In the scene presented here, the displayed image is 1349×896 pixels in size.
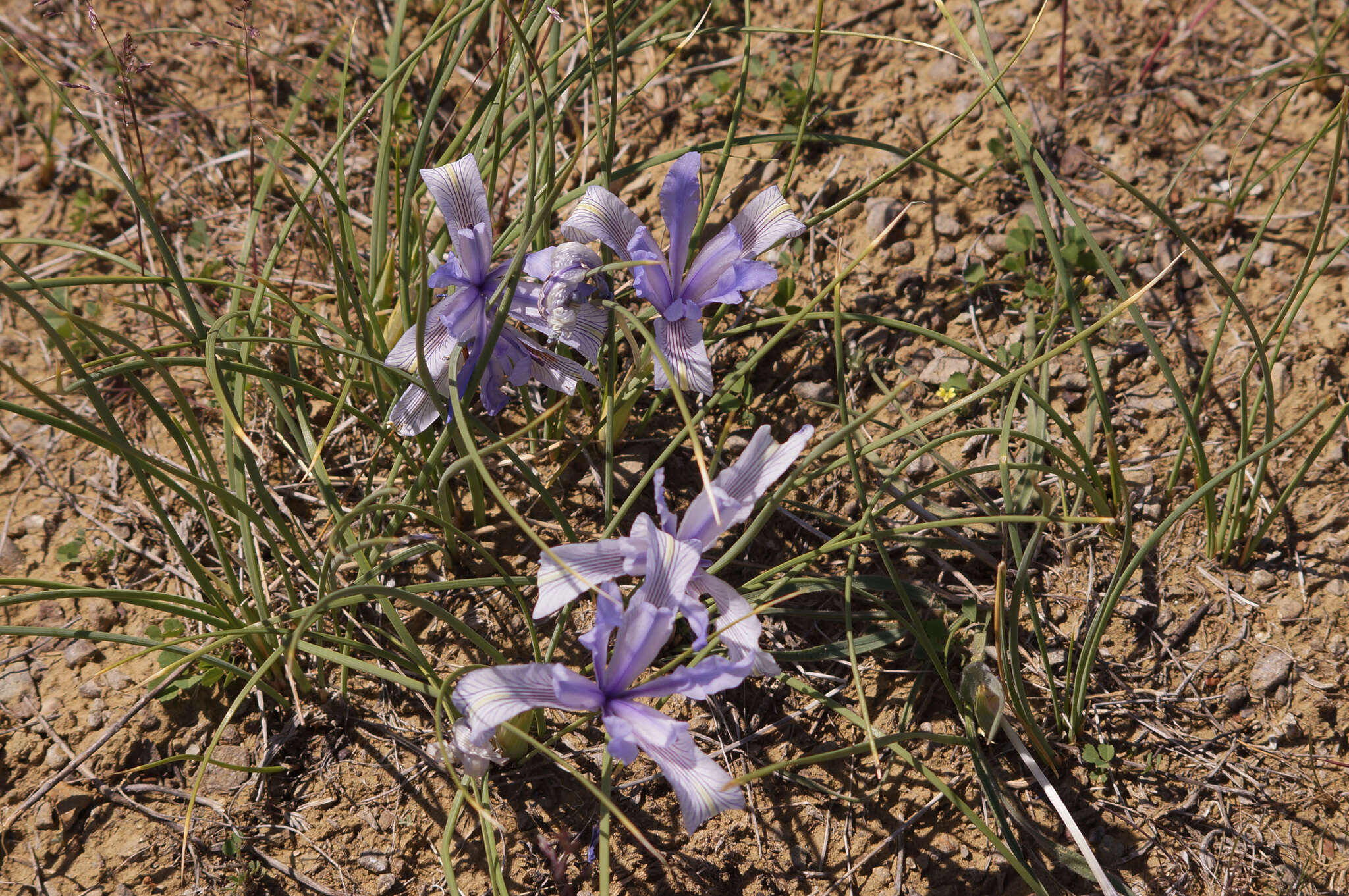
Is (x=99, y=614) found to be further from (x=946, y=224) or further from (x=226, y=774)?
(x=946, y=224)

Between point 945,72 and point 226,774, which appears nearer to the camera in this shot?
point 226,774

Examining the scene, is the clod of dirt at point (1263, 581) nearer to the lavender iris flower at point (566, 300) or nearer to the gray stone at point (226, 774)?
the lavender iris flower at point (566, 300)

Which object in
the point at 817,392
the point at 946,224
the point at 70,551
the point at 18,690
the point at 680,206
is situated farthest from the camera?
the point at 946,224

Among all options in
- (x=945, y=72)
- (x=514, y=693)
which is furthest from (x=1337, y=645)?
(x=945, y=72)

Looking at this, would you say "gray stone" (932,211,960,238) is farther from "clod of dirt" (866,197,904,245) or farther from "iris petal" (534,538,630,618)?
"iris petal" (534,538,630,618)

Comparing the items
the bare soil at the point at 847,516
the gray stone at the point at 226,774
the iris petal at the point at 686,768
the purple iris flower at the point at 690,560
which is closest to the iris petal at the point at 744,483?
the purple iris flower at the point at 690,560

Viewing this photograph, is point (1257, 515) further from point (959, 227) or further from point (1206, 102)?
point (1206, 102)

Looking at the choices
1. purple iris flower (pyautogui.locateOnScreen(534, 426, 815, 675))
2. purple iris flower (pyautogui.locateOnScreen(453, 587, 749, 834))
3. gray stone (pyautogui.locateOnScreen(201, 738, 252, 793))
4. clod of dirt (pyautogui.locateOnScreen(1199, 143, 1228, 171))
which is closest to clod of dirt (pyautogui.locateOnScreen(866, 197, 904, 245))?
clod of dirt (pyautogui.locateOnScreen(1199, 143, 1228, 171))
